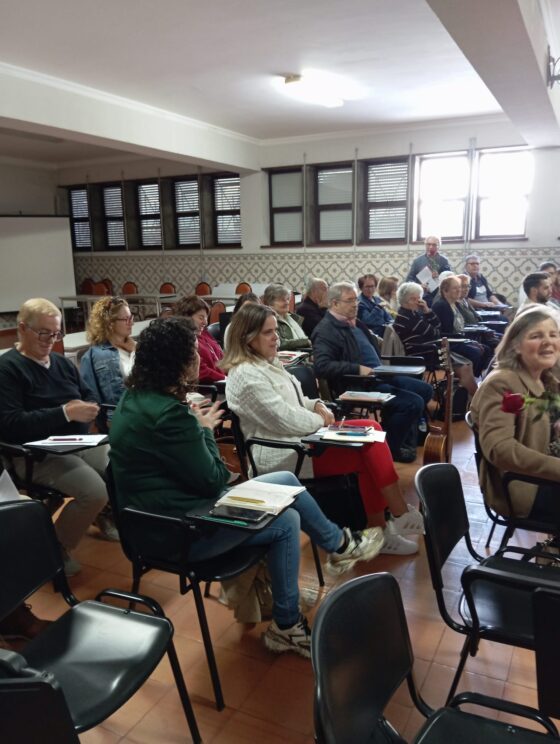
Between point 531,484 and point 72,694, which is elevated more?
point 531,484

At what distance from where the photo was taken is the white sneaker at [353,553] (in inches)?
100.0

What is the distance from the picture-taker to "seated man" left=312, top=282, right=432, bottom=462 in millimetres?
3734

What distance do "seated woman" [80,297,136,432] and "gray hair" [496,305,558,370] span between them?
6.23 ft

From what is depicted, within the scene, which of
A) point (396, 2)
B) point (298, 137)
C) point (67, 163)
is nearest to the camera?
point (396, 2)

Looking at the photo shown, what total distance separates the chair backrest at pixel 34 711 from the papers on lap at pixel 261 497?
2.62 feet

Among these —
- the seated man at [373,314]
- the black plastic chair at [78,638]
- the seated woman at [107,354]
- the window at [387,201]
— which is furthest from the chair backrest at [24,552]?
the window at [387,201]

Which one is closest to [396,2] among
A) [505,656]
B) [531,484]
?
[531,484]

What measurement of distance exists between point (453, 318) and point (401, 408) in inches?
68.5

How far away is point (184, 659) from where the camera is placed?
2.06 metres

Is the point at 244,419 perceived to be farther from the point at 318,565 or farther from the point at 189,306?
the point at 189,306

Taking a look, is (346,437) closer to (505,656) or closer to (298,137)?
(505,656)

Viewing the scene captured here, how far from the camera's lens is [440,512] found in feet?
5.73

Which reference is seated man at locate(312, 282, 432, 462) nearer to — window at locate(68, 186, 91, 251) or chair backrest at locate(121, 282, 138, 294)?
chair backrest at locate(121, 282, 138, 294)

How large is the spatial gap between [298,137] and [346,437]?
7008mm
